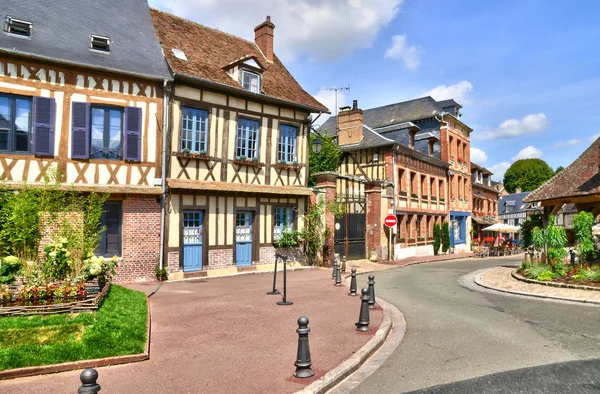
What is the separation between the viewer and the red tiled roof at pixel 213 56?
13906 millimetres

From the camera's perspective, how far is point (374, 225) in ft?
68.0

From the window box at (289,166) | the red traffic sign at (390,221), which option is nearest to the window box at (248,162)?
the window box at (289,166)

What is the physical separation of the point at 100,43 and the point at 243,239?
7.22 m

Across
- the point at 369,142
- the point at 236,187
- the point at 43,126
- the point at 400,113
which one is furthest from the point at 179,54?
the point at 400,113

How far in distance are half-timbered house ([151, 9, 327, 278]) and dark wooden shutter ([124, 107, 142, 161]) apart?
920 millimetres

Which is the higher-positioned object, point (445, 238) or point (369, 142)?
point (369, 142)

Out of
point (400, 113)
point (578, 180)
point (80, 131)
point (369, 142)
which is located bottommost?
point (578, 180)

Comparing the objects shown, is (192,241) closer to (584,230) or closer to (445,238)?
(584,230)

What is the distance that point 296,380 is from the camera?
4.76 metres

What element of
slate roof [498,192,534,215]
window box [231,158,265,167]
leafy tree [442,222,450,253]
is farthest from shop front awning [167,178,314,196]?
slate roof [498,192,534,215]

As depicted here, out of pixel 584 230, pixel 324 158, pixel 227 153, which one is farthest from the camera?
pixel 324 158

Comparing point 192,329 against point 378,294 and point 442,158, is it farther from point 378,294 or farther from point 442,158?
point 442,158

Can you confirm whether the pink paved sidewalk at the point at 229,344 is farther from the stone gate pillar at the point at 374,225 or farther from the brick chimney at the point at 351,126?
the brick chimney at the point at 351,126

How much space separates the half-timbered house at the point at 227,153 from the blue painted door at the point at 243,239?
0.03 metres
